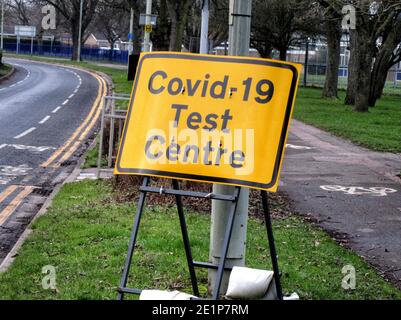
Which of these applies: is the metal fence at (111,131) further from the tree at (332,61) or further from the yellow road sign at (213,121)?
the tree at (332,61)

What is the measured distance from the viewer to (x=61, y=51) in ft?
331

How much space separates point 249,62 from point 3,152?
38.8 ft

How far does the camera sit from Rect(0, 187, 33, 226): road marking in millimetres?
10160

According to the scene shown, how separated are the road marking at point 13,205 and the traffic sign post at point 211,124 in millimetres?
4760

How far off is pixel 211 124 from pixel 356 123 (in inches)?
816

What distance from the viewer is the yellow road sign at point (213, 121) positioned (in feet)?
17.5

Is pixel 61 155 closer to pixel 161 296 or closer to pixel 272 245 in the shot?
pixel 272 245

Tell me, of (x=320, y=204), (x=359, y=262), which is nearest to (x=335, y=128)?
(x=320, y=204)

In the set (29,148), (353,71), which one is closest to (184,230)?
(29,148)

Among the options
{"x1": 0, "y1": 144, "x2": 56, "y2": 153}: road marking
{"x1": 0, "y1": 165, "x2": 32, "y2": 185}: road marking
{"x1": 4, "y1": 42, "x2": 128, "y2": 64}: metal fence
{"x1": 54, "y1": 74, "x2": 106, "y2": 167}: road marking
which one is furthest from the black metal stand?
{"x1": 4, "y1": 42, "x2": 128, "y2": 64}: metal fence

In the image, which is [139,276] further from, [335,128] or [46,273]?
[335,128]

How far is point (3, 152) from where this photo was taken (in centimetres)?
1644

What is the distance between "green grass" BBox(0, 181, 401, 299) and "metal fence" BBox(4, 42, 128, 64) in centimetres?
8917

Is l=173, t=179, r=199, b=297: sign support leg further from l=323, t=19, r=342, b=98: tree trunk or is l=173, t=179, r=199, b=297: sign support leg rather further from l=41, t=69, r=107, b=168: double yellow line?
l=323, t=19, r=342, b=98: tree trunk
